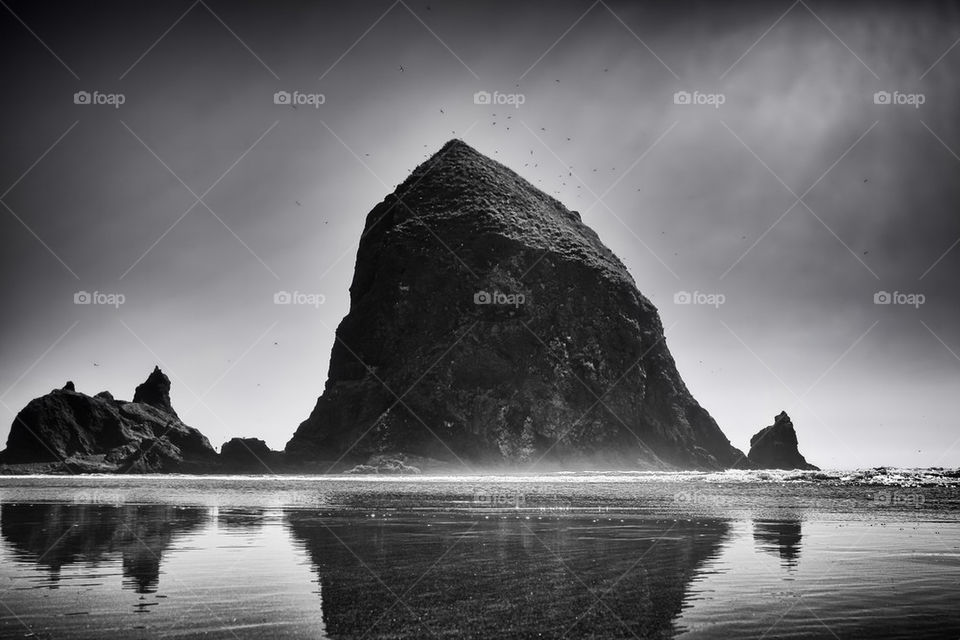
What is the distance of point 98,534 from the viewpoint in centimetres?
2411

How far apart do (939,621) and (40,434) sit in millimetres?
199751

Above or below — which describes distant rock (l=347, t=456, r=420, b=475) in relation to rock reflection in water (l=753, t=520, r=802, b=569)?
below

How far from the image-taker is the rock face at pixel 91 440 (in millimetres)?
168250

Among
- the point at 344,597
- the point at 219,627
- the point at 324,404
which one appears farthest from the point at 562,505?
the point at 324,404

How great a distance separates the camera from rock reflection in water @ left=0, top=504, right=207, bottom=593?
17125 millimetres

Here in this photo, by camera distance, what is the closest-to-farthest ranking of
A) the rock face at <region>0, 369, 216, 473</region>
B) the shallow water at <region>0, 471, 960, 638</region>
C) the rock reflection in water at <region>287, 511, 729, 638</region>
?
the shallow water at <region>0, 471, 960, 638</region>
the rock reflection in water at <region>287, 511, 729, 638</region>
the rock face at <region>0, 369, 216, 473</region>

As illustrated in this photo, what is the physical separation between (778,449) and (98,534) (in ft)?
623

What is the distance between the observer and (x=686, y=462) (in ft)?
543

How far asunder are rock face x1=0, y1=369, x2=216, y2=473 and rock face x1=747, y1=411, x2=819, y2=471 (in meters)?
136

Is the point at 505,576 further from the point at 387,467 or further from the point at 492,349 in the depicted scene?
the point at 492,349
